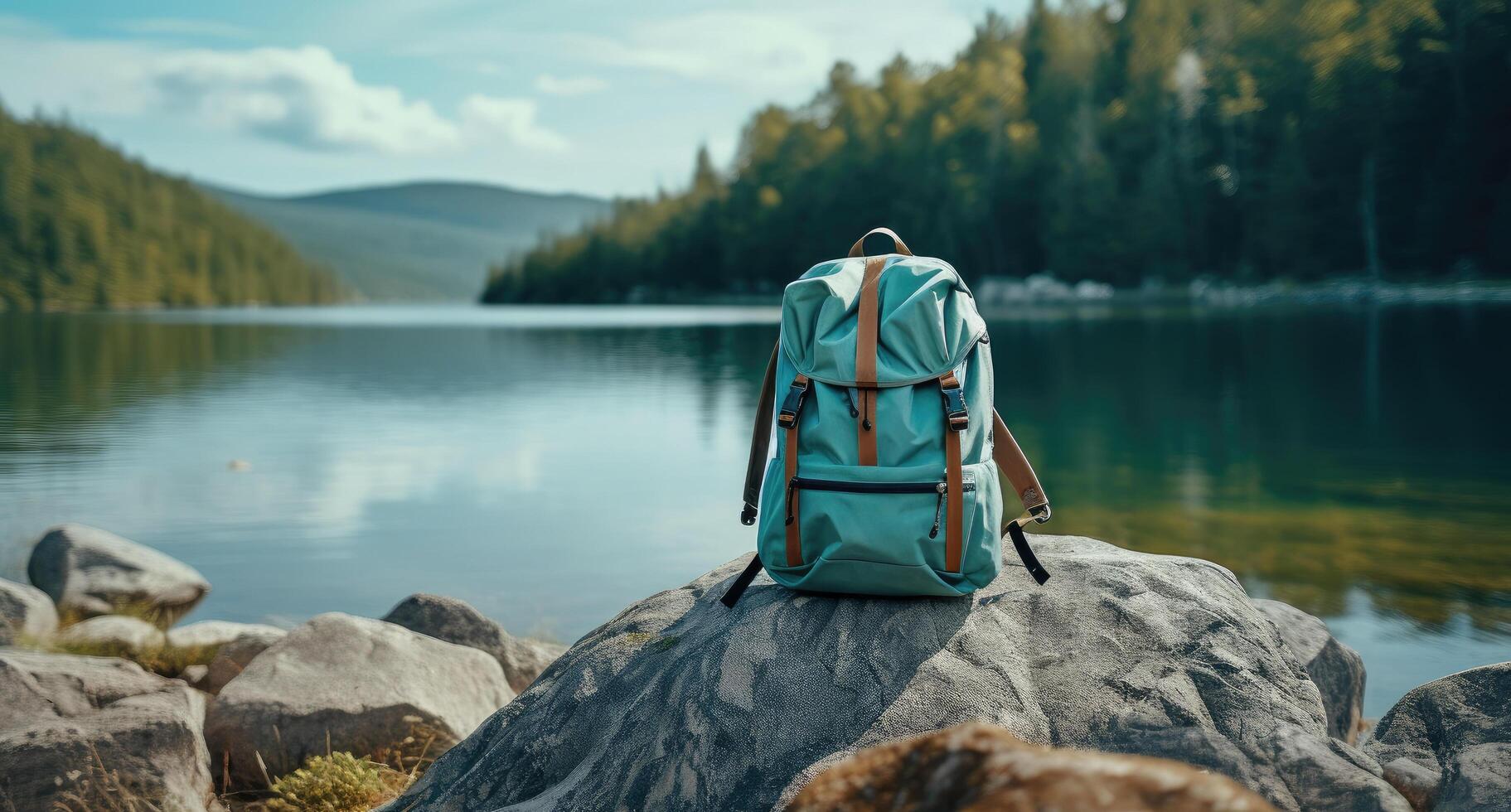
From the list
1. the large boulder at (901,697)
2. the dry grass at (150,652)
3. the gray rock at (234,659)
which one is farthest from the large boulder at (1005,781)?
the dry grass at (150,652)

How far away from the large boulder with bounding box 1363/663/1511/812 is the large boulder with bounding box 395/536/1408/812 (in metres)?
0.42

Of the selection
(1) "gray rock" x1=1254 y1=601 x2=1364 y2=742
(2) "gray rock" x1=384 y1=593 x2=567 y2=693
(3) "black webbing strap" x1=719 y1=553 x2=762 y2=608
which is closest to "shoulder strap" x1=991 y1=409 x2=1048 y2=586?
(3) "black webbing strap" x1=719 y1=553 x2=762 y2=608

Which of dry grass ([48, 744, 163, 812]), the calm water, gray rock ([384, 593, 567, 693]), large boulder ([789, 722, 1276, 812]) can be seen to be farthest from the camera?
the calm water

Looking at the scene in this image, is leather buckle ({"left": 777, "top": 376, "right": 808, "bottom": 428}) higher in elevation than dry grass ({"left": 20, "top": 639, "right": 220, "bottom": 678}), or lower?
higher

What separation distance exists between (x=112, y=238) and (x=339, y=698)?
485ft

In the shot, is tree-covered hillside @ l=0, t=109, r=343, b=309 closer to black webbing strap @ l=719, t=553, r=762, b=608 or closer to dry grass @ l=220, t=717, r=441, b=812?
dry grass @ l=220, t=717, r=441, b=812

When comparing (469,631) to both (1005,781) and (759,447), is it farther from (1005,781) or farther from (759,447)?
(1005,781)

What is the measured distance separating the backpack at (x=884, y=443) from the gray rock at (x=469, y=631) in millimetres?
2674

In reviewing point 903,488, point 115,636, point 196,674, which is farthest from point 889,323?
point 115,636

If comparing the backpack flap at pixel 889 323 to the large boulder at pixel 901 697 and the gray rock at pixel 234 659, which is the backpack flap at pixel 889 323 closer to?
the large boulder at pixel 901 697

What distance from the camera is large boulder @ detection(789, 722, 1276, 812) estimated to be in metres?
1.43

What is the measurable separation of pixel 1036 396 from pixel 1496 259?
35.6m

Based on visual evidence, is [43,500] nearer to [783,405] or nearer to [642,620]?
[642,620]

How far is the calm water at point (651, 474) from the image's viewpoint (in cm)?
854
